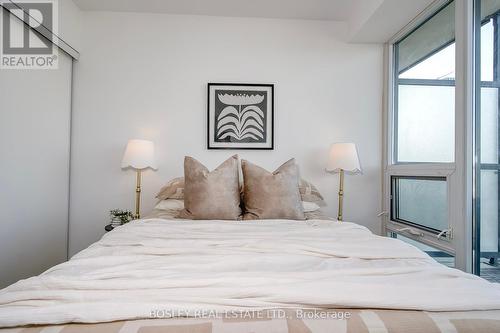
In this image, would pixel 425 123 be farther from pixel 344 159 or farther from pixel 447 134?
pixel 344 159

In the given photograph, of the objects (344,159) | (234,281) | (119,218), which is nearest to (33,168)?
(119,218)

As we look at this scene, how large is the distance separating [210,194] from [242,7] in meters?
1.77

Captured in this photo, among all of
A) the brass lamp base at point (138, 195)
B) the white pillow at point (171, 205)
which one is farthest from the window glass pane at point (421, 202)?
the brass lamp base at point (138, 195)

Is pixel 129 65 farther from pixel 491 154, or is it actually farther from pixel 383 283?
pixel 491 154

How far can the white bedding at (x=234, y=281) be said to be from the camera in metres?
0.74

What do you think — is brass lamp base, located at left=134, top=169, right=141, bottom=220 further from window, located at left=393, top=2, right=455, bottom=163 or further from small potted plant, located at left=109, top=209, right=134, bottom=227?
window, located at left=393, top=2, right=455, bottom=163

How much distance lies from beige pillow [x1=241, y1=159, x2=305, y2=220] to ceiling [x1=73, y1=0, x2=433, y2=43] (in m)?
1.51

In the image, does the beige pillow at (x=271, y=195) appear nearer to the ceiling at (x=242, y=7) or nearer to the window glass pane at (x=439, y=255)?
the window glass pane at (x=439, y=255)

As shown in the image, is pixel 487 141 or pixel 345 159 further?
pixel 345 159

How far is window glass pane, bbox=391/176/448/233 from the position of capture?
209cm

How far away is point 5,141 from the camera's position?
1.94 meters

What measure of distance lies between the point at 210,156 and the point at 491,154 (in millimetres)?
2088

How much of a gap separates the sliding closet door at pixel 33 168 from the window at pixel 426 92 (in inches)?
121

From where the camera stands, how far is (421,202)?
2.34 meters
